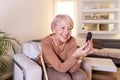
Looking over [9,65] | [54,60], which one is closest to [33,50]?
[54,60]

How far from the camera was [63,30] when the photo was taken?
161 cm

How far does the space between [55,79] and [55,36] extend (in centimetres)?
43

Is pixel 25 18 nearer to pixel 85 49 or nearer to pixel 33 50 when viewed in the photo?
pixel 33 50

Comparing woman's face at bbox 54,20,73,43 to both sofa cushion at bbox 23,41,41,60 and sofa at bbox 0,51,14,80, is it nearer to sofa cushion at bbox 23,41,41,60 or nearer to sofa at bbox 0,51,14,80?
sofa cushion at bbox 23,41,41,60

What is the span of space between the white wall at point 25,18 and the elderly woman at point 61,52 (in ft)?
3.51

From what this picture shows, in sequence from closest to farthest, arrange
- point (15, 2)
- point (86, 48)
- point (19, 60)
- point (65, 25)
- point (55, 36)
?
1. point (86, 48)
2. point (65, 25)
3. point (55, 36)
4. point (19, 60)
5. point (15, 2)

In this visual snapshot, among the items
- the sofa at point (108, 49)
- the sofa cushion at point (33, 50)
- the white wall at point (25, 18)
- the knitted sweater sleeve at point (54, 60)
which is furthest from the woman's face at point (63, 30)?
the sofa at point (108, 49)

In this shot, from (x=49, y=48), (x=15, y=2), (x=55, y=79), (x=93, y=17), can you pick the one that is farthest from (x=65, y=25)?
(x=93, y=17)

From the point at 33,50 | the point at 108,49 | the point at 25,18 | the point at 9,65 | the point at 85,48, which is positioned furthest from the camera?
the point at 108,49

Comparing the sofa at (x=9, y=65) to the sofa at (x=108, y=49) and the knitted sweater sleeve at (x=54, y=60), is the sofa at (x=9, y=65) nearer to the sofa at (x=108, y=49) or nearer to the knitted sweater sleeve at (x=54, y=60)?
the knitted sweater sleeve at (x=54, y=60)

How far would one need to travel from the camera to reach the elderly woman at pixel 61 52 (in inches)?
59.9

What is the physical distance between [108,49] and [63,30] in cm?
247

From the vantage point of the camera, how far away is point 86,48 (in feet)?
4.22

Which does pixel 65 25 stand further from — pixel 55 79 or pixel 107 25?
pixel 107 25
